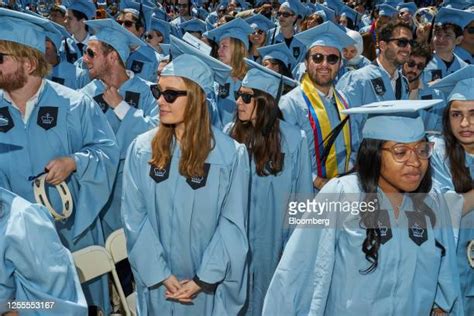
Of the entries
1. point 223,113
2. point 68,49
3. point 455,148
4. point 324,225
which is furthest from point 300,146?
point 68,49

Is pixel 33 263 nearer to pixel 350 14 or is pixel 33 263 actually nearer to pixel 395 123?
pixel 395 123

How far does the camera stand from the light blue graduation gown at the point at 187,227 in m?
3.35

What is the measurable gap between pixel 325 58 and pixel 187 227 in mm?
2456

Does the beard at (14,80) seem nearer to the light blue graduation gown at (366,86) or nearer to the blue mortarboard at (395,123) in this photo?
the blue mortarboard at (395,123)

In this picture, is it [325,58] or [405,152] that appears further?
[325,58]

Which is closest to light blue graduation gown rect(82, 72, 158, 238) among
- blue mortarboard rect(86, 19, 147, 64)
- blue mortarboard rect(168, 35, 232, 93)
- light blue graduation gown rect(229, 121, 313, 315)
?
blue mortarboard rect(86, 19, 147, 64)

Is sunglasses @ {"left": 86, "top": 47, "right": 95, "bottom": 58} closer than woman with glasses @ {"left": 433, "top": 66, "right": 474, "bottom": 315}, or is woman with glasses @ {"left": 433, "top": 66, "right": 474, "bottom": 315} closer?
woman with glasses @ {"left": 433, "top": 66, "right": 474, "bottom": 315}

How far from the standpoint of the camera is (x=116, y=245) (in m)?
3.94

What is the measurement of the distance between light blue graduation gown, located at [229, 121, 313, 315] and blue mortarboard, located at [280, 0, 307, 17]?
20.5ft

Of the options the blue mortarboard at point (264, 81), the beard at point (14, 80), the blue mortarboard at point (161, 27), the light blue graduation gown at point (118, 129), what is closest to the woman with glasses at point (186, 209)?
the beard at point (14, 80)

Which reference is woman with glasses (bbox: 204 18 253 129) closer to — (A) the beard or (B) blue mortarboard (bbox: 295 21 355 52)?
(B) blue mortarboard (bbox: 295 21 355 52)

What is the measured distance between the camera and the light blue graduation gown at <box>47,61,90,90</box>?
681 centimetres

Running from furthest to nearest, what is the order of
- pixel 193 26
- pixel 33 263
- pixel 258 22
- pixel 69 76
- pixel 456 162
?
pixel 193 26 → pixel 258 22 → pixel 69 76 → pixel 456 162 → pixel 33 263

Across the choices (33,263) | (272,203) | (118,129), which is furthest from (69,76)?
(33,263)
